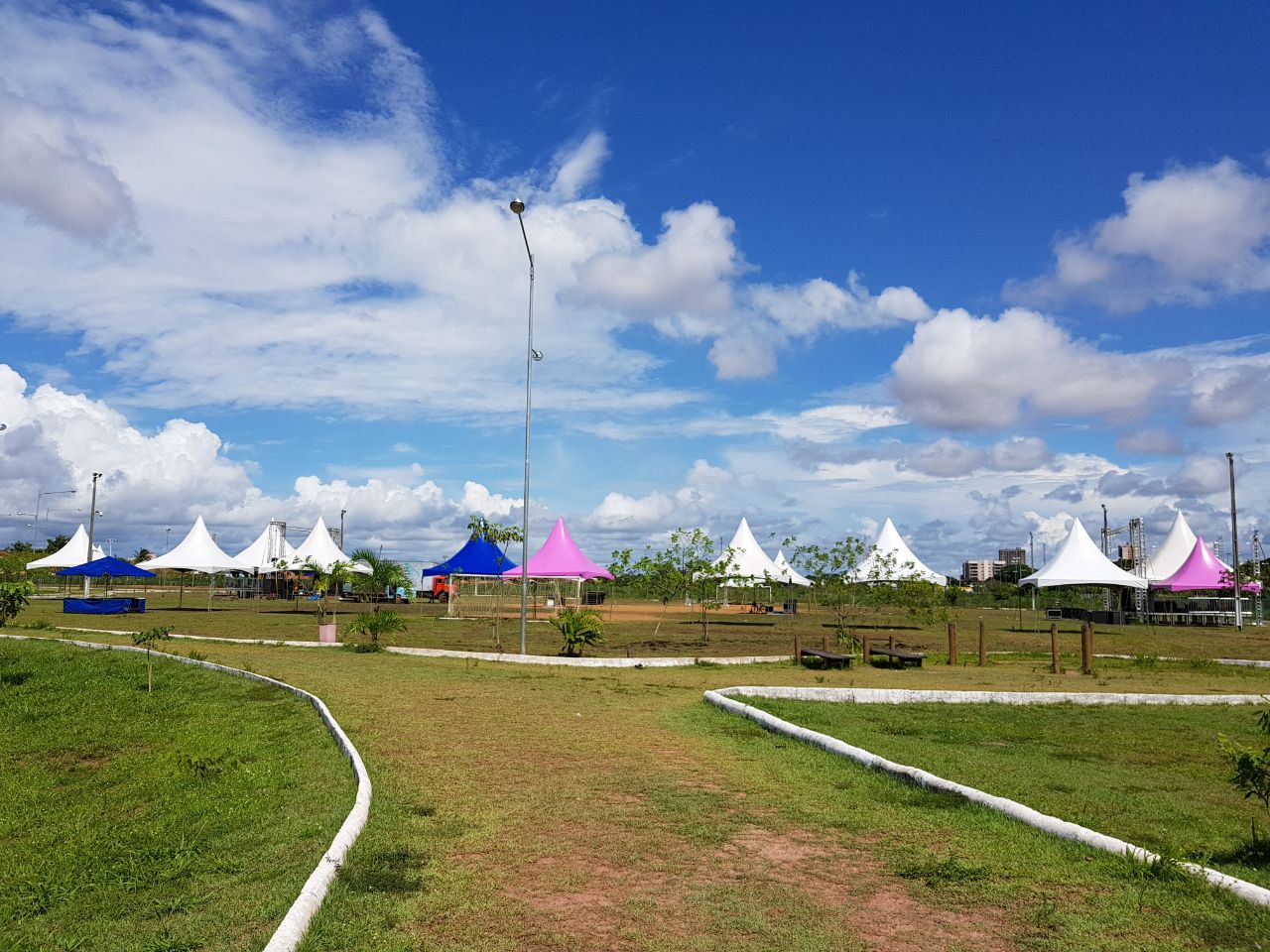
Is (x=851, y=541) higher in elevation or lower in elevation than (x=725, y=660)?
higher

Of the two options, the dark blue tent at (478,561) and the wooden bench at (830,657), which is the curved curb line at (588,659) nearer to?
the wooden bench at (830,657)

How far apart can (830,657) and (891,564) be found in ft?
80.5

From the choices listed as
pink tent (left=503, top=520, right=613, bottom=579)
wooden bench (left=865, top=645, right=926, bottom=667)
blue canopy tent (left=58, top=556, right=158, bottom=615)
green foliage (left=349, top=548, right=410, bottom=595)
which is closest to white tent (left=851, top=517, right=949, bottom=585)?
pink tent (left=503, top=520, right=613, bottom=579)

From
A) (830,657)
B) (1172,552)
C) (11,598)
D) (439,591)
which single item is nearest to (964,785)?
(830,657)

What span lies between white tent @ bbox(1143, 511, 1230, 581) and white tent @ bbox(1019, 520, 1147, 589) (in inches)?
384

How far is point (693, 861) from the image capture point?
6.62 metres

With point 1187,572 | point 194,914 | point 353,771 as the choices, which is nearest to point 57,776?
point 353,771

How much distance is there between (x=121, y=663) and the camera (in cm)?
1911

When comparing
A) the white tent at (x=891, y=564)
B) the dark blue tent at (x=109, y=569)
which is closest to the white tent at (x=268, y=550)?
the dark blue tent at (x=109, y=569)

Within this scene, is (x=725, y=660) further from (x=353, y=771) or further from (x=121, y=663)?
(x=353, y=771)

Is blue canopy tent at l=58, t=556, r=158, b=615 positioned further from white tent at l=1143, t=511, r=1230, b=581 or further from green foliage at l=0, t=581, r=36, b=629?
white tent at l=1143, t=511, r=1230, b=581

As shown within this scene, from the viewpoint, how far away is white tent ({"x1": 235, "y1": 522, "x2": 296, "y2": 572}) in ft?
205

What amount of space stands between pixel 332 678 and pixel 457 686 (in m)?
2.37

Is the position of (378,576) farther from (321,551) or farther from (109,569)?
(109,569)
